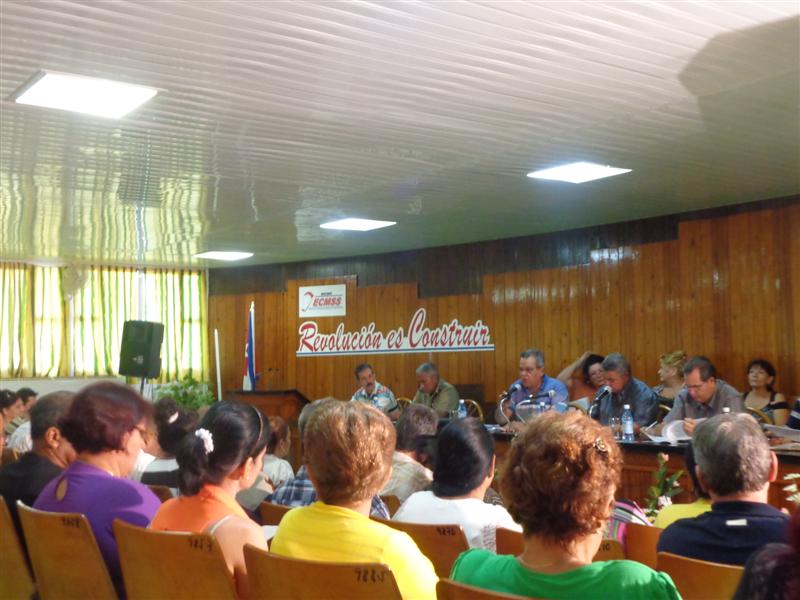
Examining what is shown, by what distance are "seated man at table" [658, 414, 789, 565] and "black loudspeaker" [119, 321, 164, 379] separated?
10935 millimetres

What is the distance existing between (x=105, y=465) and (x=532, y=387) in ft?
18.9

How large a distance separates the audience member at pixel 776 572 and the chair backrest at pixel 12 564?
9.24 feet

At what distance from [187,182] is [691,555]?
5722 mm

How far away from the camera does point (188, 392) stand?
13.9 m

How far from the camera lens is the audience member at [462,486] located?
321cm

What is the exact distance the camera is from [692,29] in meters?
4.30

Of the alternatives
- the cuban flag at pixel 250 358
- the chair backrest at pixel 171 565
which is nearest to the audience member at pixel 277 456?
the chair backrest at pixel 171 565

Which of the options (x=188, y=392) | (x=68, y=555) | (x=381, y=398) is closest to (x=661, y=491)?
(x=68, y=555)

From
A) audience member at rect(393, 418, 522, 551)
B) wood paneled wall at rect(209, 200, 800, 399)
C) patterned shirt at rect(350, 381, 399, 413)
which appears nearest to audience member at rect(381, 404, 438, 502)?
audience member at rect(393, 418, 522, 551)

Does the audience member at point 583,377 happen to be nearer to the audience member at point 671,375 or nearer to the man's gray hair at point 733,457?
the audience member at point 671,375

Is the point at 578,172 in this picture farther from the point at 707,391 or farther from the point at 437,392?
the point at 437,392

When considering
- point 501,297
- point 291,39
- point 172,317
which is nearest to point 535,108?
point 291,39

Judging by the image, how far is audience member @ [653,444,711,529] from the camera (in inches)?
116

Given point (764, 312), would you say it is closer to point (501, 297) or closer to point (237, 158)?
point (501, 297)
